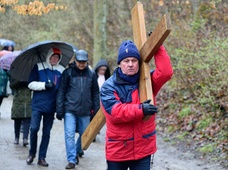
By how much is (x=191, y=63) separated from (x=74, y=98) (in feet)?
16.8

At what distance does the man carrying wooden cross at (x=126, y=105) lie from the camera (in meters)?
5.33

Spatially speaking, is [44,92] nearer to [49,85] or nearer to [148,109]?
[49,85]

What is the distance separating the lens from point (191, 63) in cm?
1320

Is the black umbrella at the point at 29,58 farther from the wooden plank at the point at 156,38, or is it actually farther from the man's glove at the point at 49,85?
the wooden plank at the point at 156,38

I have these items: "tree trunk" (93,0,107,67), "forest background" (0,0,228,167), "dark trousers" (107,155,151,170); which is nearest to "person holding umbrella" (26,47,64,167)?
"forest background" (0,0,228,167)

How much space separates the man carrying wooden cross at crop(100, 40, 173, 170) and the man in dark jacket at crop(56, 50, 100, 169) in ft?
11.2

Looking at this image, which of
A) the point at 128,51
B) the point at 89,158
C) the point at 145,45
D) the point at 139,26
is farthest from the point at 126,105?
the point at 89,158

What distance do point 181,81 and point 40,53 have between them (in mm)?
5846

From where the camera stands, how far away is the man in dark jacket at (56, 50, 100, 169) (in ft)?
29.0

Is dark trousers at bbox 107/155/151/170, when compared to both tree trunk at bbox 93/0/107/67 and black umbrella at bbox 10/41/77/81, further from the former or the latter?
tree trunk at bbox 93/0/107/67

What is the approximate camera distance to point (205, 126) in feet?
38.2

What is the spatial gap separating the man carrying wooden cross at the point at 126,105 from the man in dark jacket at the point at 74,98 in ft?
11.2

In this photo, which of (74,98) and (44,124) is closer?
(74,98)

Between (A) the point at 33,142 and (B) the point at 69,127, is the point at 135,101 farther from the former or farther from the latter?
(A) the point at 33,142
